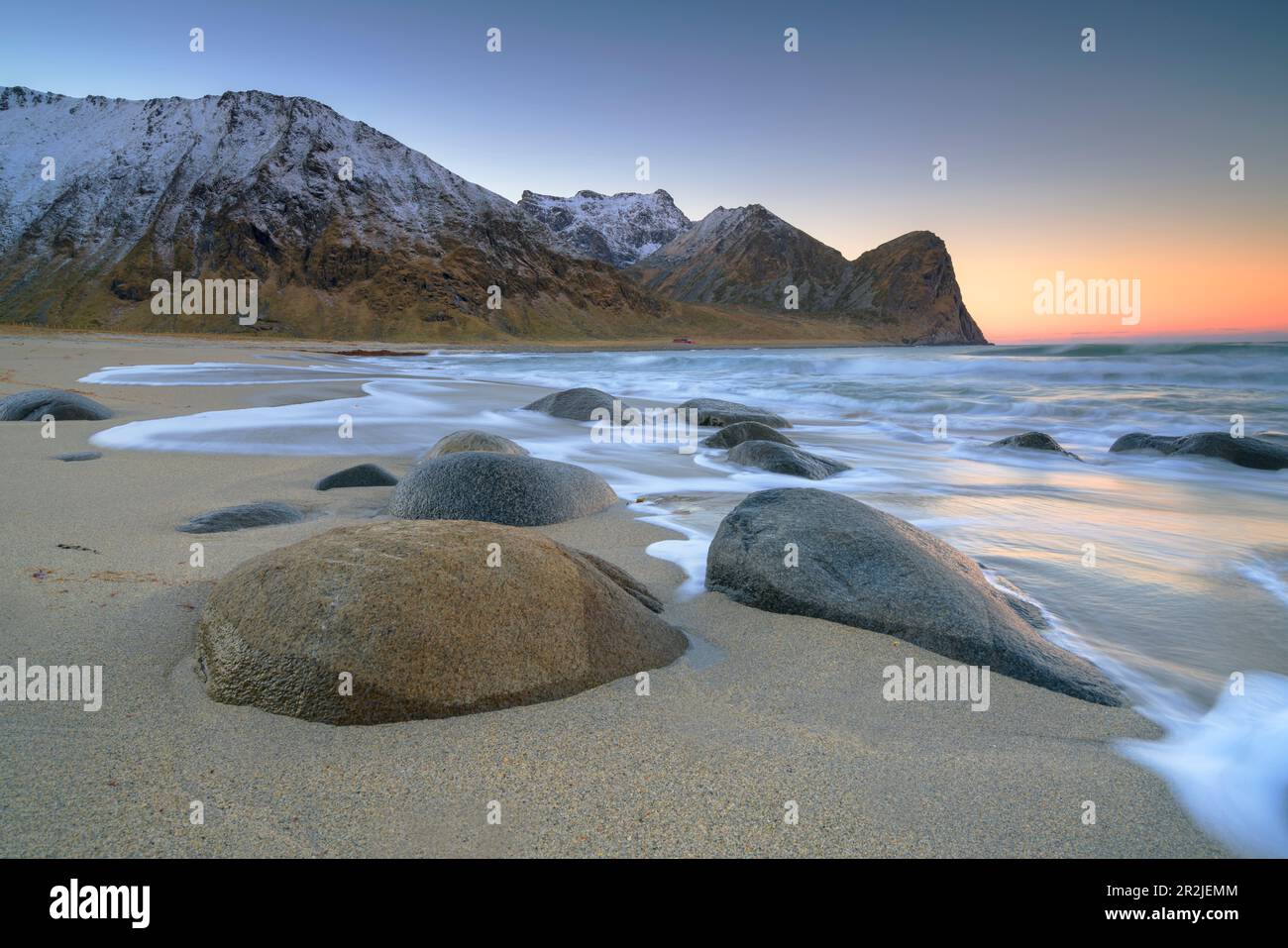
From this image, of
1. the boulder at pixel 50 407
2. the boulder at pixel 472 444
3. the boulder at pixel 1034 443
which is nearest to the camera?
the boulder at pixel 472 444

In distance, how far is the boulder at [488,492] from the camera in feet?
14.8

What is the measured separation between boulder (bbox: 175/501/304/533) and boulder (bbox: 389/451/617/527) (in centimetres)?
63

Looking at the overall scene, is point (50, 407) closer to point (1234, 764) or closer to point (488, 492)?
point (488, 492)

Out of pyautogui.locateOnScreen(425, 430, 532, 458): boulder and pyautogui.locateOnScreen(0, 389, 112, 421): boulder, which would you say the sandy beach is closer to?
pyautogui.locateOnScreen(425, 430, 532, 458): boulder

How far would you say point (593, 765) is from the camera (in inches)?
78.2

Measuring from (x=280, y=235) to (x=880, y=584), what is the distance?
101 metres

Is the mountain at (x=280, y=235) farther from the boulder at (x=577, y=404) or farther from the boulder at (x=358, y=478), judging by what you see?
the boulder at (x=358, y=478)

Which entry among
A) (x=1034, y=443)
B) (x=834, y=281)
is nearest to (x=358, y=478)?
(x=1034, y=443)

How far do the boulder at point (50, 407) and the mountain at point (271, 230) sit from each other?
7542 cm

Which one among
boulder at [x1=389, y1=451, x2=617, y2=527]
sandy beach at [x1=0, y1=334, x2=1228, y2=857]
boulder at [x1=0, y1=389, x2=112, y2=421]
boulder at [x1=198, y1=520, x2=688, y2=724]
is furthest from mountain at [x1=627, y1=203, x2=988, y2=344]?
boulder at [x1=198, y1=520, x2=688, y2=724]

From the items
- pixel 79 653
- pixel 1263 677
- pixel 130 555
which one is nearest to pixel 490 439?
pixel 130 555

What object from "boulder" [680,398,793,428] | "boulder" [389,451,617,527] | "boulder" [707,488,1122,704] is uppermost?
"boulder" [680,398,793,428]

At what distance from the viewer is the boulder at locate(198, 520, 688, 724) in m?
2.14

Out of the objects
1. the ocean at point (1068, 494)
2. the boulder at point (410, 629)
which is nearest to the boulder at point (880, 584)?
the ocean at point (1068, 494)
